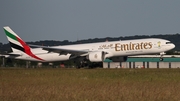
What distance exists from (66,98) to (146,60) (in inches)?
3223

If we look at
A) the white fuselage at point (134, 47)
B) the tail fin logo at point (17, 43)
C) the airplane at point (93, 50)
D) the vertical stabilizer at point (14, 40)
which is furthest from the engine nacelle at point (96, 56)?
the vertical stabilizer at point (14, 40)

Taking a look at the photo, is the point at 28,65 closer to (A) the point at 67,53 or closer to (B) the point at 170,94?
(A) the point at 67,53

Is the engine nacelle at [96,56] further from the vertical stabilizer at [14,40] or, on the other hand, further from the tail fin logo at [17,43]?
the vertical stabilizer at [14,40]

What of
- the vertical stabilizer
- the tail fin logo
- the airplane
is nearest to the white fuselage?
the airplane

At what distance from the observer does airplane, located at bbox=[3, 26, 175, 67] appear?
6316cm

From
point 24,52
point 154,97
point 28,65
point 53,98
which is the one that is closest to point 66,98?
point 53,98

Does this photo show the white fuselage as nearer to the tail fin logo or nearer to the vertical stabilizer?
the tail fin logo

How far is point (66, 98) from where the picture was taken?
20.3m

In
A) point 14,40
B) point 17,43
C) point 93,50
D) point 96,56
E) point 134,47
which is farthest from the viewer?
point 14,40

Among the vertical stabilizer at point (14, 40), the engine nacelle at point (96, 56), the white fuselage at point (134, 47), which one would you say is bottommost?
the engine nacelle at point (96, 56)

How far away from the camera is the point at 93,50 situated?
65938 millimetres

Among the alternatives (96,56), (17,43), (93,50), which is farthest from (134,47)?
(17,43)

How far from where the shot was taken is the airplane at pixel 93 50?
63.2m

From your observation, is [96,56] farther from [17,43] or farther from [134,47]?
[17,43]
